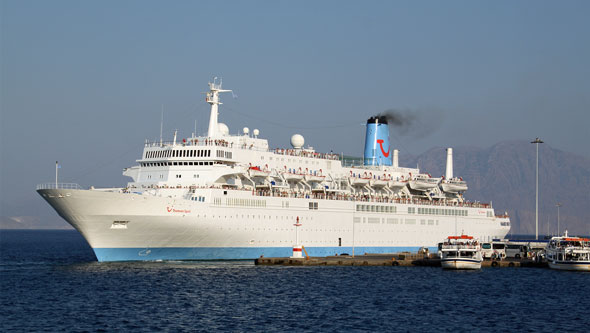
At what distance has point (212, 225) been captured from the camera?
59844 mm

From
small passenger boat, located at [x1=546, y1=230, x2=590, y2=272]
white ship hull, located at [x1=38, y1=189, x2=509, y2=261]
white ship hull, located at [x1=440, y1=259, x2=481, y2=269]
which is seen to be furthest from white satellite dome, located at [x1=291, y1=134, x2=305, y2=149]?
small passenger boat, located at [x1=546, y1=230, x2=590, y2=272]

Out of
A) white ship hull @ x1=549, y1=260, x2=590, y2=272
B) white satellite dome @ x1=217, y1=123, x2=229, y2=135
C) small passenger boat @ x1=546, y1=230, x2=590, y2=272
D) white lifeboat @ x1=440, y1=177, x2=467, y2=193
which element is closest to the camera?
white ship hull @ x1=549, y1=260, x2=590, y2=272

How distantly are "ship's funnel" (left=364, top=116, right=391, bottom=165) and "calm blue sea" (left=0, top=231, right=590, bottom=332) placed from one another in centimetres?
2528

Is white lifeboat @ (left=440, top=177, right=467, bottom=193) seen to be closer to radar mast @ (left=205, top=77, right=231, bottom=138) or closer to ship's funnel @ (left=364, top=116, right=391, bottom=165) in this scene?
ship's funnel @ (left=364, top=116, right=391, bottom=165)

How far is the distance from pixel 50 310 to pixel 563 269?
44.0 metres

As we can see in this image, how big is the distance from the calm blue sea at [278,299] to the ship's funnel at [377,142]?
82.9 ft

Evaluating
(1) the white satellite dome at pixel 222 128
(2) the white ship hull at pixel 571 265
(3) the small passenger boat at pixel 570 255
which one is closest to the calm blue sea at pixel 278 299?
(2) the white ship hull at pixel 571 265

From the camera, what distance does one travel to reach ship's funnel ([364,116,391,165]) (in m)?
83.8

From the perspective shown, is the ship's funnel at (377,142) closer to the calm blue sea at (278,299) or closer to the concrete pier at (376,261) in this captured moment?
the concrete pier at (376,261)

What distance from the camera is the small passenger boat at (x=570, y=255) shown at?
6322cm

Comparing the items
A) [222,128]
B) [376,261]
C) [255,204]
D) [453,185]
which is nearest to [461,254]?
[376,261]

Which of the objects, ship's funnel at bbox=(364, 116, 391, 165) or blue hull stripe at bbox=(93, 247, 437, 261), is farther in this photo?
ship's funnel at bbox=(364, 116, 391, 165)

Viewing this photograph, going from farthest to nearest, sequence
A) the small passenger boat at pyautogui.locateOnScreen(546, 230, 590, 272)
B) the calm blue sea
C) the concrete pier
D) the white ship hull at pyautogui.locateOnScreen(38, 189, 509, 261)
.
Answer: the small passenger boat at pyautogui.locateOnScreen(546, 230, 590, 272) < the concrete pier < the white ship hull at pyautogui.locateOnScreen(38, 189, 509, 261) < the calm blue sea

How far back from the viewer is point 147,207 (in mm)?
56438
